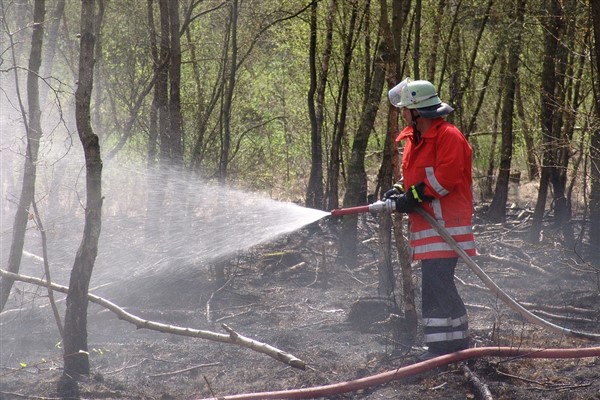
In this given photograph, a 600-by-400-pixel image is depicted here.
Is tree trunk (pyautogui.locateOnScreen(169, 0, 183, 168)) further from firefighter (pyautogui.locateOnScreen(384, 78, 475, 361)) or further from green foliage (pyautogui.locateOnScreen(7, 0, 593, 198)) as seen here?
firefighter (pyautogui.locateOnScreen(384, 78, 475, 361))

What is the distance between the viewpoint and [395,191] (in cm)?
562

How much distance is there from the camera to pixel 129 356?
5.97 m

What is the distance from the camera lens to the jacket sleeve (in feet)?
16.9

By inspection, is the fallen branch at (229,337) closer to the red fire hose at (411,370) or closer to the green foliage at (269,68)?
the red fire hose at (411,370)

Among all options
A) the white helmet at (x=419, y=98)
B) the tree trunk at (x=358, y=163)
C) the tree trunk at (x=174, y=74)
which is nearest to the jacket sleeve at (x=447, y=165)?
the white helmet at (x=419, y=98)

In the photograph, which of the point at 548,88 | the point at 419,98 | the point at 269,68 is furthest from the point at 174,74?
the point at 269,68

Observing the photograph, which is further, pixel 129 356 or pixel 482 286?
pixel 482 286

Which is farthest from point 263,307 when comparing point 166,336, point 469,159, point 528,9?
point 528,9

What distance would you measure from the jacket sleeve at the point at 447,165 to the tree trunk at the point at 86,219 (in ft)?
7.51

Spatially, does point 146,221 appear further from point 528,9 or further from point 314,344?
point 528,9

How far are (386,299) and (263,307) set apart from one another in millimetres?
1588

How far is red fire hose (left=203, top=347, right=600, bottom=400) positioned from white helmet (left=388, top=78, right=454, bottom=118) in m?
1.68

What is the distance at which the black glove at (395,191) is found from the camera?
555 centimetres

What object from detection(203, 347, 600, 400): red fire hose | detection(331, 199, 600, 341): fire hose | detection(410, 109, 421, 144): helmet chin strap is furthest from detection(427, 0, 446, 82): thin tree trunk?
detection(203, 347, 600, 400): red fire hose
